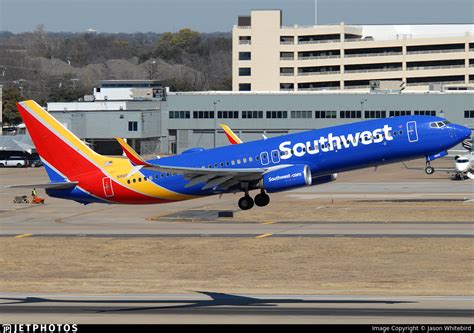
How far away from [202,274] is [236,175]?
7425 mm

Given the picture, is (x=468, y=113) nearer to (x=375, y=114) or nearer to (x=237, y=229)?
(x=375, y=114)

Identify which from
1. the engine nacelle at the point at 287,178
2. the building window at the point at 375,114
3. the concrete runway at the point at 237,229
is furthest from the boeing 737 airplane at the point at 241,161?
the building window at the point at 375,114

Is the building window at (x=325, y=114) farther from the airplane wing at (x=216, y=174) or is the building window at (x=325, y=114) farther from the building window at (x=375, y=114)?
the airplane wing at (x=216, y=174)

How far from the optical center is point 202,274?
2815 inches

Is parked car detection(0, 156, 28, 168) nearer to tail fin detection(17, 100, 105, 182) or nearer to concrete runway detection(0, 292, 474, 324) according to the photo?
tail fin detection(17, 100, 105, 182)

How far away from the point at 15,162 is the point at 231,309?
137 m

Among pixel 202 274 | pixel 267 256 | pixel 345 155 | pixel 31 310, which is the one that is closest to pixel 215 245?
pixel 267 256

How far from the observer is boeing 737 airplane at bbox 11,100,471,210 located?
69.7m

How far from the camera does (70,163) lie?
75625mm

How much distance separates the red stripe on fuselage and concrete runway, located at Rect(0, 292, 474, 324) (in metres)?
14.2

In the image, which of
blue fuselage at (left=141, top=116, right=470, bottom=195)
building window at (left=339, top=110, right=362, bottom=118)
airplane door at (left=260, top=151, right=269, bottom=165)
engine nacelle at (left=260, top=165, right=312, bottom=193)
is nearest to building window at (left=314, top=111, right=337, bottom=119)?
building window at (left=339, top=110, right=362, bottom=118)

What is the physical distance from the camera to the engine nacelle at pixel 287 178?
226ft

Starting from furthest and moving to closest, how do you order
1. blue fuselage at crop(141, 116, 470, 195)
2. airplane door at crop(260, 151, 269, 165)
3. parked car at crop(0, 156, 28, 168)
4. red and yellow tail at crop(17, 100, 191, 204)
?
parked car at crop(0, 156, 28, 168)
red and yellow tail at crop(17, 100, 191, 204)
airplane door at crop(260, 151, 269, 165)
blue fuselage at crop(141, 116, 470, 195)

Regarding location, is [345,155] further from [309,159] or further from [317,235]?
[317,235]
